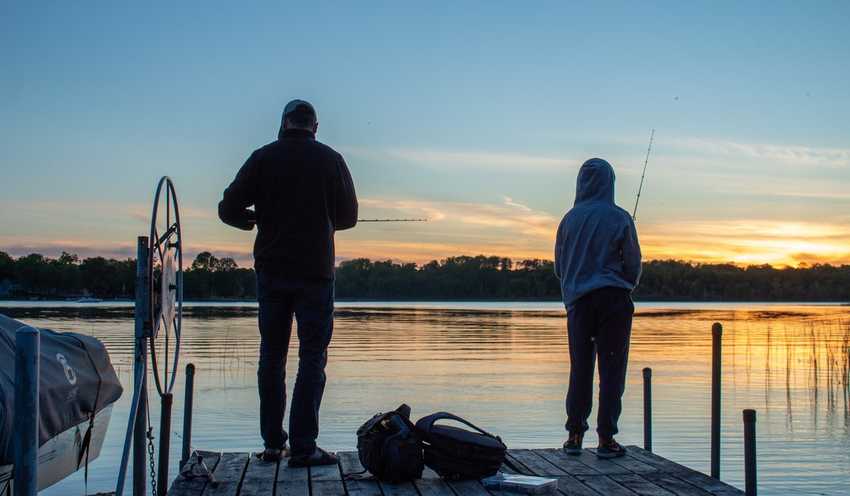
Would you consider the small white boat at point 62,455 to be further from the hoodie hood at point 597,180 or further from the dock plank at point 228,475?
the hoodie hood at point 597,180

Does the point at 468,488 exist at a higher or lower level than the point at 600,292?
lower

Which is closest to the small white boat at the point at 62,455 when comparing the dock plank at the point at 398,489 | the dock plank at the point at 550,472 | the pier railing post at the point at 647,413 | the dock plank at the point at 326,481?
the dock plank at the point at 326,481

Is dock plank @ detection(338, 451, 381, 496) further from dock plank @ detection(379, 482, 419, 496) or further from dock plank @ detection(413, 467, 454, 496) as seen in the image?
dock plank @ detection(413, 467, 454, 496)

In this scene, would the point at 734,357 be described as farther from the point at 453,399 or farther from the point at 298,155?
the point at 298,155

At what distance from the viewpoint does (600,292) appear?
666 cm

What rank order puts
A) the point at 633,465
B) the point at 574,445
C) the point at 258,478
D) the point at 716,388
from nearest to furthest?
the point at 258,478, the point at 633,465, the point at 574,445, the point at 716,388

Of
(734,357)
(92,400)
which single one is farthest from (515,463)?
(734,357)

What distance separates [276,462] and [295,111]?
224cm

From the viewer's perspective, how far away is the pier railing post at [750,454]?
5.93m

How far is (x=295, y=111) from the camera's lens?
6.04m

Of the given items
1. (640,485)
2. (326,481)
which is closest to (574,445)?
(640,485)

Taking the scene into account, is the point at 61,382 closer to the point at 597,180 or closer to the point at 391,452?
the point at 391,452

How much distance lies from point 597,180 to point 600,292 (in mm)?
778

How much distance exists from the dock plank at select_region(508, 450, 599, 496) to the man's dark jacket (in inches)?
72.3
